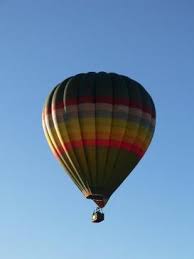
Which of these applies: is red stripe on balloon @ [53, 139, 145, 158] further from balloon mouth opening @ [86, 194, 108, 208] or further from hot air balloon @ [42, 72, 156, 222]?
balloon mouth opening @ [86, 194, 108, 208]

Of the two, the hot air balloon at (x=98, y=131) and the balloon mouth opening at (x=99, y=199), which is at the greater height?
the hot air balloon at (x=98, y=131)

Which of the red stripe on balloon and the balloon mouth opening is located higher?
the red stripe on balloon

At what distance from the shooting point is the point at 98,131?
4753 cm

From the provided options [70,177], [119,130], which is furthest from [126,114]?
[70,177]

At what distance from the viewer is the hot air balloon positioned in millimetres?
47344

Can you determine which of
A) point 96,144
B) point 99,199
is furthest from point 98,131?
point 99,199

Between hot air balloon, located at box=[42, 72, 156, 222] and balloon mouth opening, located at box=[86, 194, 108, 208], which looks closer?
balloon mouth opening, located at box=[86, 194, 108, 208]

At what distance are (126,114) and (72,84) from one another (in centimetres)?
385

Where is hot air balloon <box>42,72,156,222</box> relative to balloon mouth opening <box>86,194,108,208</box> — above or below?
above

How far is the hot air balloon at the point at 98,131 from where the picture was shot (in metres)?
47.3

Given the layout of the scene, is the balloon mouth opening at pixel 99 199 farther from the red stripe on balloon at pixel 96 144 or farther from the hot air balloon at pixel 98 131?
the red stripe on balloon at pixel 96 144

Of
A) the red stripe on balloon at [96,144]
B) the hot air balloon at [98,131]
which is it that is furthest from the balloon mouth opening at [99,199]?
the red stripe on balloon at [96,144]

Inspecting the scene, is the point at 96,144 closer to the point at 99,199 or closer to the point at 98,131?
the point at 98,131

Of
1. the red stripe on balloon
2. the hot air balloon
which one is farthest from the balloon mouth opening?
the red stripe on balloon
